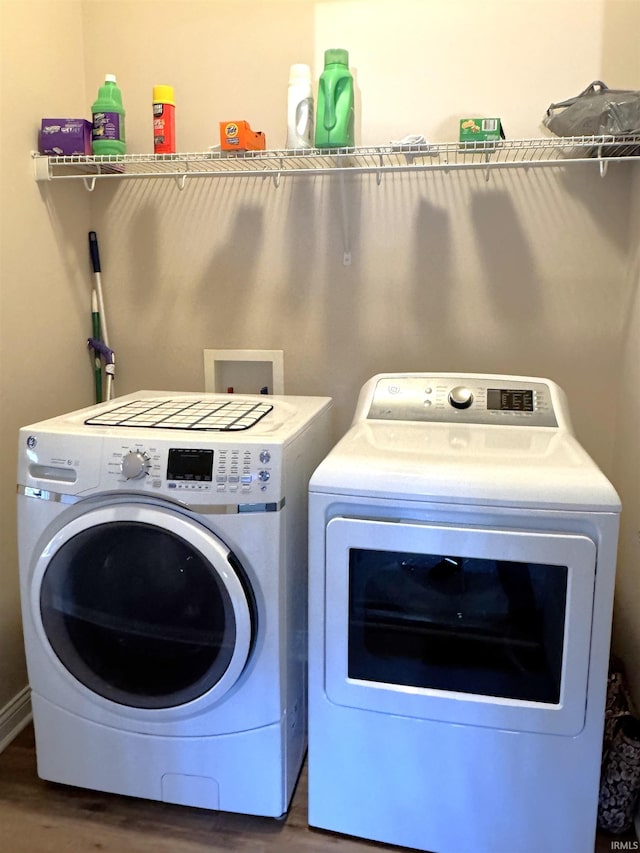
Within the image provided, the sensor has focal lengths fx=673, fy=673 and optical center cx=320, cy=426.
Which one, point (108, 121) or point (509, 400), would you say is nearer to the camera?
point (509, 400)

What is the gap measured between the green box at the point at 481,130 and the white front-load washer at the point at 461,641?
0.80m

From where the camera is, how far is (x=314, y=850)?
154cm

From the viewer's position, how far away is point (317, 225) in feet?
6.93

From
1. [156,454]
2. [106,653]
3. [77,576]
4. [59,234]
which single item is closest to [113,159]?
[59,234]

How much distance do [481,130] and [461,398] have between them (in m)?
0.68

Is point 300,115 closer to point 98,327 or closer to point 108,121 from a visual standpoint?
point 108,121

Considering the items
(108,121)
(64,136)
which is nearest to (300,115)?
(108,121)

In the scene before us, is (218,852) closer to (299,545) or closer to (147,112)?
(299,545)

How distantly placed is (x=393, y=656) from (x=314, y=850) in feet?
1.71

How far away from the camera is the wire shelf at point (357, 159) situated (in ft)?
5.64

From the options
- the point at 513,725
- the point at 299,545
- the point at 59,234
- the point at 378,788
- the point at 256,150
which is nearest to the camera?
the point at 513,725

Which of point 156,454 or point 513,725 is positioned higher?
point 156,454

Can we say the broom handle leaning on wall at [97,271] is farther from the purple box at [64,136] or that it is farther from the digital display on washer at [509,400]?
the digital display on washer at [509,400]

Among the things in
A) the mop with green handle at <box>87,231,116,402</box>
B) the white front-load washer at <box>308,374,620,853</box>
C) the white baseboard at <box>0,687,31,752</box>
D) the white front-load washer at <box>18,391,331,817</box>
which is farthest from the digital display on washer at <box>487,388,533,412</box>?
the white baseboard at <box>0,687,31,752</box>
